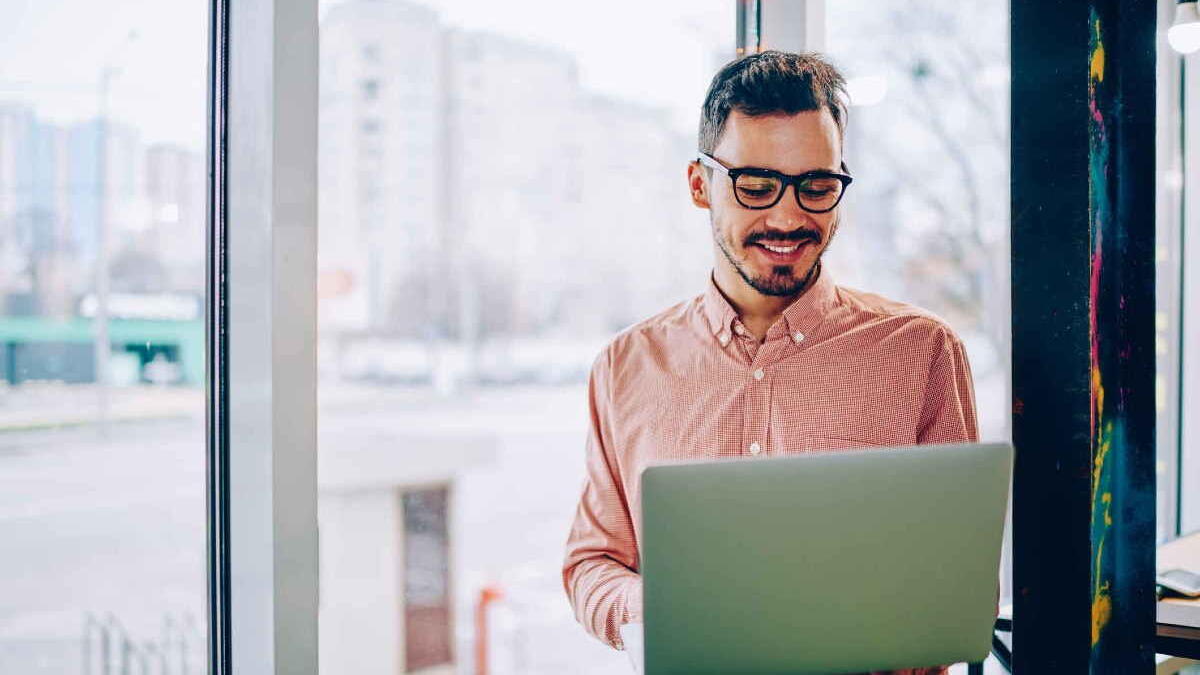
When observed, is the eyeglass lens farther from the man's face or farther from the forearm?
the forearm

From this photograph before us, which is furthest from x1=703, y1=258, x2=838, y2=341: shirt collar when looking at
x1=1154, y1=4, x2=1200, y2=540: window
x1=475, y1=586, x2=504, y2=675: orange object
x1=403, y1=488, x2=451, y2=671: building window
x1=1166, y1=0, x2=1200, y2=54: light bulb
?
x1=475, y1=586, x2=504, y2=675: orange object

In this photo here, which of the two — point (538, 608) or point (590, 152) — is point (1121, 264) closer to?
point (538, 608)

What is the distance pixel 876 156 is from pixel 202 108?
4876mm

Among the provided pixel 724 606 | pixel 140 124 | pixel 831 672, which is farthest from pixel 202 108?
pixel 831 672

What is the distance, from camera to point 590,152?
345 inches

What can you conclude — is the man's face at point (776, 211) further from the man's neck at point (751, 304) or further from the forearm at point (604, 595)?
the forearm at point (604, 595)

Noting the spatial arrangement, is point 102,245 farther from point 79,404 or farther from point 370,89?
point 370,89

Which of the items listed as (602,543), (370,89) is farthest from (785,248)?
(370,89)

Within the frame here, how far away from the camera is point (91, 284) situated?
72.6 inches

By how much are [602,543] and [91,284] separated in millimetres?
1297

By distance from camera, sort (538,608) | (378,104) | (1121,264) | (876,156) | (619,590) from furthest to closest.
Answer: (378,104) < (538,608) < (876,156) < (619,590) < (1121,264)

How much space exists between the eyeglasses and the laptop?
60 centimetres

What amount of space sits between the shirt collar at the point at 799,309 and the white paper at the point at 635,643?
0.60 meters

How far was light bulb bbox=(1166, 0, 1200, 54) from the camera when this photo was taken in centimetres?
213
